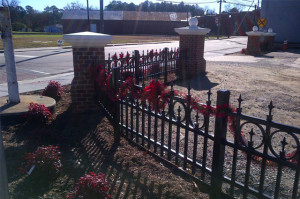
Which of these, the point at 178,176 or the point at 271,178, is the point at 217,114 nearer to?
the point at 178,176

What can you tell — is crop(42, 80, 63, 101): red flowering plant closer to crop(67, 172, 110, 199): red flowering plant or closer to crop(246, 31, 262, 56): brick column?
crop(67, 172, 110, 199): red flowering plant

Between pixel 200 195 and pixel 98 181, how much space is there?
1.08 m

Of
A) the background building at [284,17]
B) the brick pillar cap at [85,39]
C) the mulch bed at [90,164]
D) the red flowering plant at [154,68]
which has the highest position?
the background building at [284,17]

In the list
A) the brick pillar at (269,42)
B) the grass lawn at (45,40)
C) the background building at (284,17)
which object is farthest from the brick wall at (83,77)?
the background building at (284,17)

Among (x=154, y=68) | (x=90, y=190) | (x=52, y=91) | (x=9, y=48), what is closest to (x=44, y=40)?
(x=154, y=68)

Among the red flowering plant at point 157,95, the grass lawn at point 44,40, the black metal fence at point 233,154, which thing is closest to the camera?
the black metal fence at point 233,154

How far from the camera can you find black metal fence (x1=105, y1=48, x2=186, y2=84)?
24.4ft

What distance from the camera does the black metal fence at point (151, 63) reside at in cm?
743

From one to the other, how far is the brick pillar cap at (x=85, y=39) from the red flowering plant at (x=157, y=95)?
2.24m

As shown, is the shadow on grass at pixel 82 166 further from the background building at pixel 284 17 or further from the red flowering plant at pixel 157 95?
the background building at pixel 284 17

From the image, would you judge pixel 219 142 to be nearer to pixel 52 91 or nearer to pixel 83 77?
pixel 83 77

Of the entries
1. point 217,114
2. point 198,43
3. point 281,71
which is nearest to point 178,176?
point 217,114

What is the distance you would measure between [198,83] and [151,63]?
1.52 m

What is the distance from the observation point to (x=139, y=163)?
3.78m
